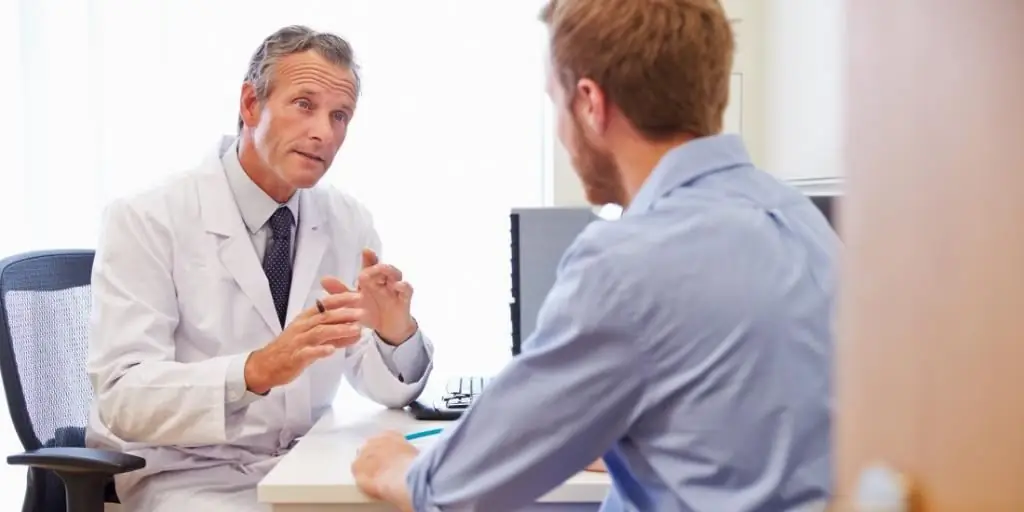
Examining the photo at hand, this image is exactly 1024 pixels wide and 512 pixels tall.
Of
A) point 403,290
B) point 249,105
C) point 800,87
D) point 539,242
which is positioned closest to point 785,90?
point 800,87

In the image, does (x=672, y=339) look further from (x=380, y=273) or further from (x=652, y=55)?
(x=380, y=273)

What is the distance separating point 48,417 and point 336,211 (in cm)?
60

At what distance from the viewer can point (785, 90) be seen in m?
1.90

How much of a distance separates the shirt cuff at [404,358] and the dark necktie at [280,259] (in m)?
0.18

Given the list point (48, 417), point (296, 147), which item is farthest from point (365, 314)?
point (48, 417)

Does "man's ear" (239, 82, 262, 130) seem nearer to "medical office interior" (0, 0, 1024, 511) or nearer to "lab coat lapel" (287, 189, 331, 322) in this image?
"lab coat lapel" (287, 189, 331, 322)

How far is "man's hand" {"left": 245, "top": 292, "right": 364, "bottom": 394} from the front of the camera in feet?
4.32

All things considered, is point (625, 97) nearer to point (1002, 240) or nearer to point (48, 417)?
point (1002, 240)

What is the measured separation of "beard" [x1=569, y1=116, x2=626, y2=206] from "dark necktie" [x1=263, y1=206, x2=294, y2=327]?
74 centimetres

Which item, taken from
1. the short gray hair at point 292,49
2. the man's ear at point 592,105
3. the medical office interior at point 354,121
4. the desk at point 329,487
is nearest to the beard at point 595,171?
the man's ear at point 592,105

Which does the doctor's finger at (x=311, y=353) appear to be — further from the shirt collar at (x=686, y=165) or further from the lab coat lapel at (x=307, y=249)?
the shirt collar at (x=686, y=165)

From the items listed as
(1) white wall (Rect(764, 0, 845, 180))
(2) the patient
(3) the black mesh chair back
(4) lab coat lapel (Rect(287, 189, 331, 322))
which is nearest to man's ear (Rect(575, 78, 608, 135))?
(2) the patient

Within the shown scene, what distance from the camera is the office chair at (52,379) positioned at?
50.9 inches

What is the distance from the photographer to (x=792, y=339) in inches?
32.4
